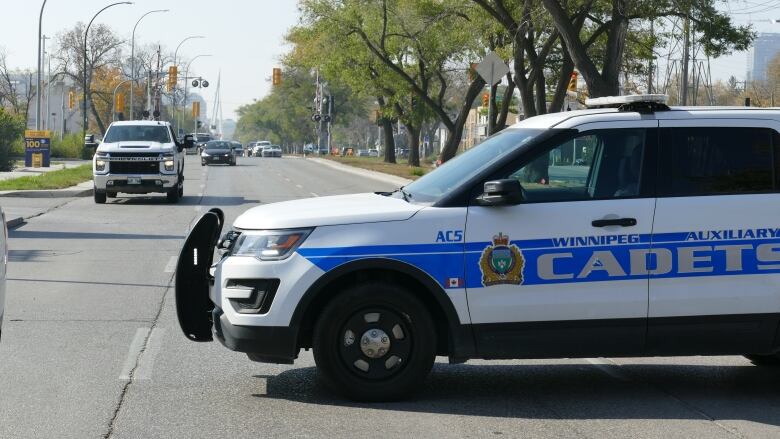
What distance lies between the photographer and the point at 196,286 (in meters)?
7.61

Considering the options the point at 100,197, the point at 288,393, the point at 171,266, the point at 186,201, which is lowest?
the point at 288,393

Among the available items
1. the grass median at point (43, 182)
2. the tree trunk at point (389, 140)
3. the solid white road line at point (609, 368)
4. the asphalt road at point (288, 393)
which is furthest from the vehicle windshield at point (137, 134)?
the tree trunk at point (389, 140)

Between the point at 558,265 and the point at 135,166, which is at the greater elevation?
the point at 135,166

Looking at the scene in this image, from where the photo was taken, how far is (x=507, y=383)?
7.89 m

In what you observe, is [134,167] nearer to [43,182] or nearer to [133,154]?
[133,154]

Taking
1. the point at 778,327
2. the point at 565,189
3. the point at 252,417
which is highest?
the point at 565,189

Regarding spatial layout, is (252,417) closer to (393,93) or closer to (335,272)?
(335,272)

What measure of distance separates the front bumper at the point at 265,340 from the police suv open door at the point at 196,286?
0.46 m

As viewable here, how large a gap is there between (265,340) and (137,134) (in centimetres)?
2238

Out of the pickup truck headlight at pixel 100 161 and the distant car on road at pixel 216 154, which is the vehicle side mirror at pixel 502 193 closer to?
the pickup truck headlight at pixel 100 161

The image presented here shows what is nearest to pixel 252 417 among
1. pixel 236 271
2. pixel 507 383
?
pixel 236 271

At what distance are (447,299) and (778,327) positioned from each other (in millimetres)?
2091

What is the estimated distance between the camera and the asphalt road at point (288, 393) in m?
6.60

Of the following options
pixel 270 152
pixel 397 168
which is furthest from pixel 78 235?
pixel 270 152
